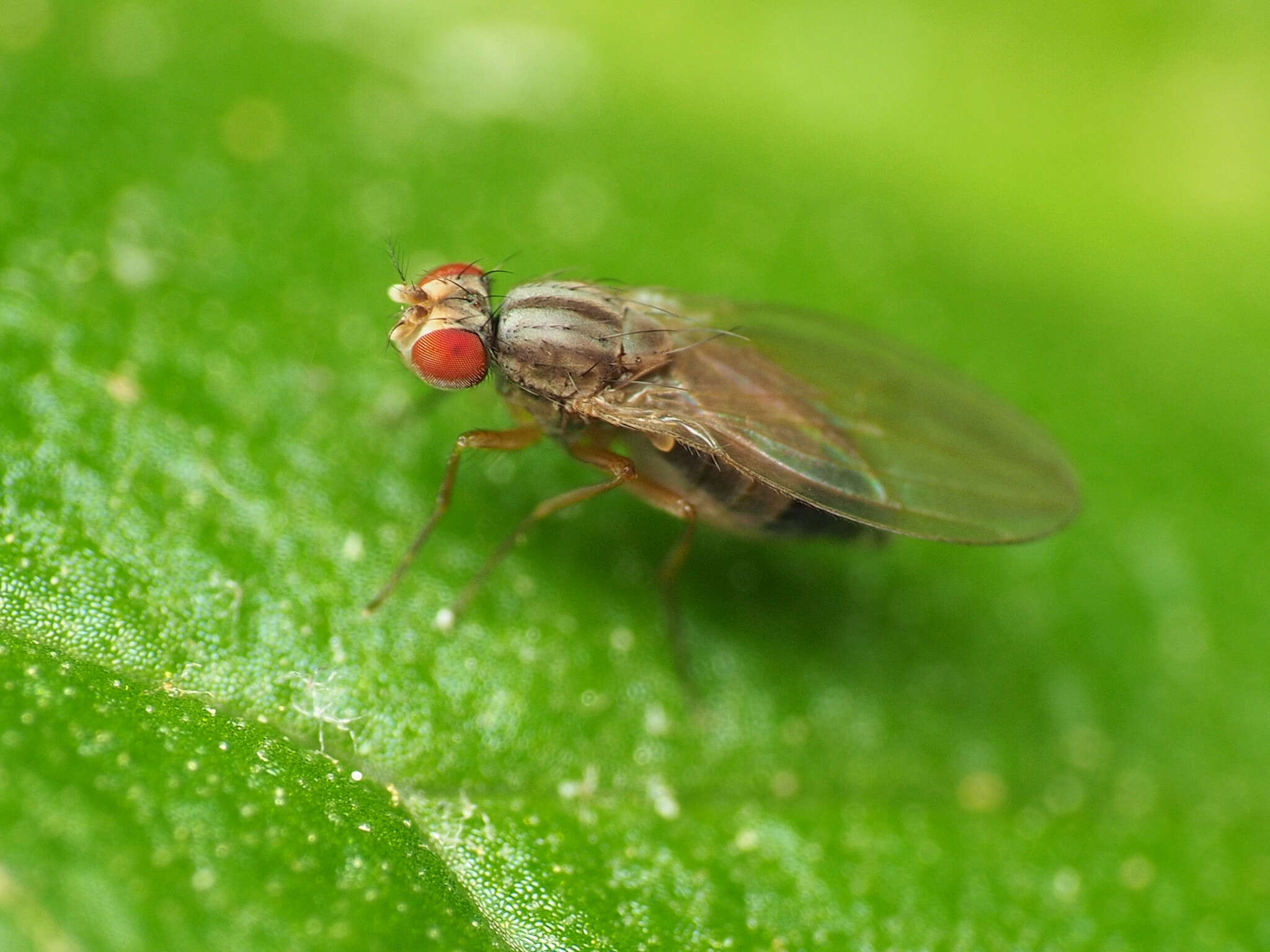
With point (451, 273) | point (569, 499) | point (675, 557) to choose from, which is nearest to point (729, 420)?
point (675, 557)

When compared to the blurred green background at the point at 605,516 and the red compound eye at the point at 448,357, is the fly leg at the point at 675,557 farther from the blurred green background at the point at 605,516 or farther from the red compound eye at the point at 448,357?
the red compound eye at the point at 448,357

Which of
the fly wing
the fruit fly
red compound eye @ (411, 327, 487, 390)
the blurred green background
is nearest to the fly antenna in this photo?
the blurred green background

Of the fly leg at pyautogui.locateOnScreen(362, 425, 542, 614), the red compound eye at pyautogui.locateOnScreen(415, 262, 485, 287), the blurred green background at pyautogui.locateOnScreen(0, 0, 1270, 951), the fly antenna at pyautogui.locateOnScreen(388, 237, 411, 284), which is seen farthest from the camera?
the fly antenna at pyautogui.locateOnScreen(388, 237, 411, 284)

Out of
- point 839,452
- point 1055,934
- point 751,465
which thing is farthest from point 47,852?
point 1055,934

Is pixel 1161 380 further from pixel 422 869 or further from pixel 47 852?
pixel 47 852

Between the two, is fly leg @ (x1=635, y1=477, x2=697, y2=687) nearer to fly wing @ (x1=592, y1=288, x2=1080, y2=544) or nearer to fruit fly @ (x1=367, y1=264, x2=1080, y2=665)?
fruit fly @ (x1=367, y1=264, x2=1080, y2=665)

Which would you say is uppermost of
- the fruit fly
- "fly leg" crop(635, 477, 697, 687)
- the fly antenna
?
the fly antenna
